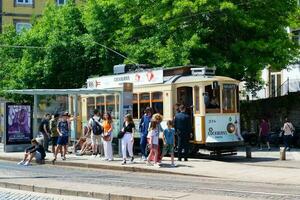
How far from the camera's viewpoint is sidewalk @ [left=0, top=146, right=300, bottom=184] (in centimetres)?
1755

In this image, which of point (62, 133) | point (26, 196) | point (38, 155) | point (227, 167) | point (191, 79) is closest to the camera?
point (26, 196)

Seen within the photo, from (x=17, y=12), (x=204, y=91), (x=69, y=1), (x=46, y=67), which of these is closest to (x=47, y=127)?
(x=204, y=91)

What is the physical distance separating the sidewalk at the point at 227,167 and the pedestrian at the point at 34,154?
0.36 meters

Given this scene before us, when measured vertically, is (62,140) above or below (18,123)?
below

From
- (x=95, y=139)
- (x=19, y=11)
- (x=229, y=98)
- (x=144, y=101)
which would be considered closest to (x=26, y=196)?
(x=95, y=139)

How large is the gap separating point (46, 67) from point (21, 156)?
618 inches

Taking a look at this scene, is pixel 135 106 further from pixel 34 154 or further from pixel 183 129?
pixel 34 154

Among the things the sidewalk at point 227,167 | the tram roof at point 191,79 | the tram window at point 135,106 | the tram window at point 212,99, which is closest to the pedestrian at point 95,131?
the sidewalk at point 227,167

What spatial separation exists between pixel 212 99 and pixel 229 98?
0.79 m

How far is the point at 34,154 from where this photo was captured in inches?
905

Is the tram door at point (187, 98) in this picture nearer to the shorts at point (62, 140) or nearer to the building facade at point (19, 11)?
the shorts at point (62, 140)

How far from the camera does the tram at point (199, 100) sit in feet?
76.0

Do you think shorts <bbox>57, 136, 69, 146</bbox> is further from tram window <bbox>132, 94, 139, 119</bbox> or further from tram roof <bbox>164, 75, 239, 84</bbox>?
tram roof <bbox>164, 75, 239, 84</bbox>

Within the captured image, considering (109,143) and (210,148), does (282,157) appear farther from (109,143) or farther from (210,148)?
(109,143)
